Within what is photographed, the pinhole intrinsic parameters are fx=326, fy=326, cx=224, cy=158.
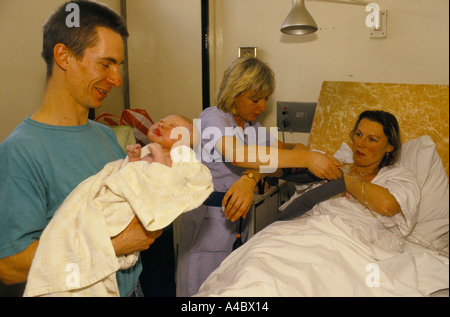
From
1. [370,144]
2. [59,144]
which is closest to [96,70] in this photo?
[59,144]

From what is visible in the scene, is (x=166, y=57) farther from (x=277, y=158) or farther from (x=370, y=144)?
(x=370, y=144)

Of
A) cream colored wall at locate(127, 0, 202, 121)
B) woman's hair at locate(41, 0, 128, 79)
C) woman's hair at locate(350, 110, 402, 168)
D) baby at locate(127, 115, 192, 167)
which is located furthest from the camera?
cream colored wall at locate(127, 0, 202, 121)

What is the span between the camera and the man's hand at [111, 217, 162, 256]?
696mm

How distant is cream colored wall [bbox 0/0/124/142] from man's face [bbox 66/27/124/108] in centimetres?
86

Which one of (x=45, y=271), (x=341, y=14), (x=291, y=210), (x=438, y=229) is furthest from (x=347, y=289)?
(x=341, y=14)

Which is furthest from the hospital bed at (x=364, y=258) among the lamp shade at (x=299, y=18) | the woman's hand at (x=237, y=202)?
the lamp shade at (x=299, y=18)

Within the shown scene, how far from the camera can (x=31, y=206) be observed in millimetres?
646

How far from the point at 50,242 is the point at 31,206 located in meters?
0.09

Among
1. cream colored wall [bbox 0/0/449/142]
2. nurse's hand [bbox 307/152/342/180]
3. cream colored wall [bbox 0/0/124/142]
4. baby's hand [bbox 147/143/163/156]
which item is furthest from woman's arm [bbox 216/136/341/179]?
cream colored wall [bbox 0/0/124/142]

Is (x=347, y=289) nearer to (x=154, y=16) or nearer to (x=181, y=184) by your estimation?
(x=181, y=184)

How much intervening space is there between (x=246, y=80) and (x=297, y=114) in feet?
1.31

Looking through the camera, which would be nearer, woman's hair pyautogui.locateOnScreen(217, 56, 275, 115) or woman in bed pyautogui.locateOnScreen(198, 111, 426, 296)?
woman in bed pyautogui.locateOnScreen(198, 111, 426, 296)

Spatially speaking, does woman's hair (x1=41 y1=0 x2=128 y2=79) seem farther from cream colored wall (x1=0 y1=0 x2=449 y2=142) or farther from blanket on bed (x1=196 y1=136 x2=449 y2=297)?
cream colored wall (x1=0 y1=0 x2=449 y2=142)

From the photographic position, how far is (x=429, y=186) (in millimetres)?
743
